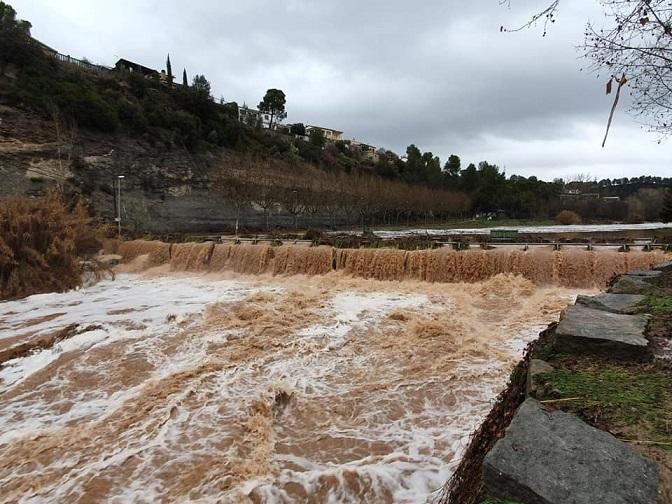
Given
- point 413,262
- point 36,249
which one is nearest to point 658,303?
point 413,262

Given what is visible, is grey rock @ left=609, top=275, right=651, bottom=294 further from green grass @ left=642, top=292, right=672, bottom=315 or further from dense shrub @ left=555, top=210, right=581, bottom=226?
dense shrub @ left=555, top=210, right=581, bottom=226

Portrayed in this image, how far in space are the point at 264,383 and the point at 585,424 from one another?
4426mm

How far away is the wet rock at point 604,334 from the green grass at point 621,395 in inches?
6.1


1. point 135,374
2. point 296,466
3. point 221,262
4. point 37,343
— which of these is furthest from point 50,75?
point 296,466

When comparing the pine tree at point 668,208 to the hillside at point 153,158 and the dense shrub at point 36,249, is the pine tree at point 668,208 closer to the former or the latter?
the hillside at point 153,158

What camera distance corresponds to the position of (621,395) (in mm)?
2088

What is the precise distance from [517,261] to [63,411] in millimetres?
11409

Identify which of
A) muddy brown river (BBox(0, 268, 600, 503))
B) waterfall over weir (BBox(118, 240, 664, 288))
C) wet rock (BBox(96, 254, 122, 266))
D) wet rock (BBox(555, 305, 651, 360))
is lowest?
muddy brown river (BBox(0, 268, 600, 503))

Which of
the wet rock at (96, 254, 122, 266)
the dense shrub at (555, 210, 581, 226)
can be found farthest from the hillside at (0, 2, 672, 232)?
the wet rock at (96, 254, 122, 266)

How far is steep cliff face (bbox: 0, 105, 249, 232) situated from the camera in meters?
26.1

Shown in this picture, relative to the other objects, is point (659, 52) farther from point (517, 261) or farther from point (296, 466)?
point (517, 261)

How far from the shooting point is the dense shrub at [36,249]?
37.1 ft

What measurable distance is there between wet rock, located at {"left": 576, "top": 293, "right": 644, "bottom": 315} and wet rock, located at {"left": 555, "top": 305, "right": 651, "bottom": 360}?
0.97 ft

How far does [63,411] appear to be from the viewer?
4.95 meters
